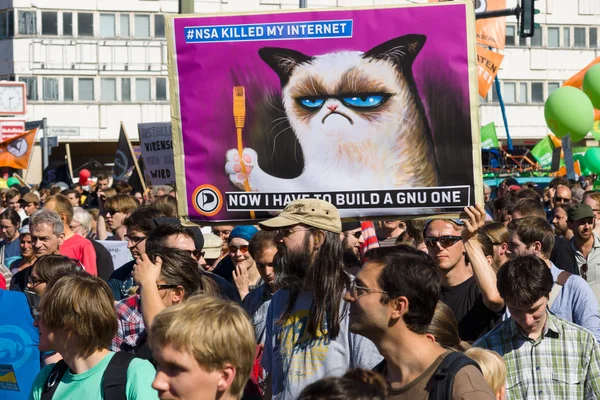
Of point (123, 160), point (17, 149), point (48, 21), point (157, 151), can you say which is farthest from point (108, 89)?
point (157, 151)

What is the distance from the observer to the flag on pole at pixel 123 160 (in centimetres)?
1708

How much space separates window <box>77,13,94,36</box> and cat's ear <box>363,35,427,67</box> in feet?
150

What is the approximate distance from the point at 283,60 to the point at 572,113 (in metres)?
10.9

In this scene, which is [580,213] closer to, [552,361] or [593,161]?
[552,361]

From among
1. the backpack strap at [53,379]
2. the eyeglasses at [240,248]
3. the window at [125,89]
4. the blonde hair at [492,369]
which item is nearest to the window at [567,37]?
the window at [125,89]

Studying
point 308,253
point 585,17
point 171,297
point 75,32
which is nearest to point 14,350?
point 171,297

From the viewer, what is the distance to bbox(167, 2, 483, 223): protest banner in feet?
18.9

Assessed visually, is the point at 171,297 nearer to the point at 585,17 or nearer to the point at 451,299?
the point at 451,299

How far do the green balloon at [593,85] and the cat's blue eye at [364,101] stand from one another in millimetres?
11411

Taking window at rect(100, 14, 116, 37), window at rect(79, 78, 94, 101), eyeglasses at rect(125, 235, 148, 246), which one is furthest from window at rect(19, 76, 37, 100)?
eyeglasses at rect(125, 235, 148, 246)

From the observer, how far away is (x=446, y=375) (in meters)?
3.43

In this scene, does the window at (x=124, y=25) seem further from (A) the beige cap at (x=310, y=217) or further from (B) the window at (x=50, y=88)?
(A) the beige cap at (x=310, y=217)

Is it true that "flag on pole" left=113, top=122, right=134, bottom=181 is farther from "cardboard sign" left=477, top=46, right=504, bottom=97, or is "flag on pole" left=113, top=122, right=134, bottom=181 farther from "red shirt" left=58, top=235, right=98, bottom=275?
"cardboard sign" left=477, top=46, right=504, bottom=97

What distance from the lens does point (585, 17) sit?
5647 cm
